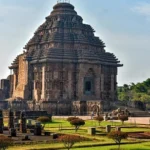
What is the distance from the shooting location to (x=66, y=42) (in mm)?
74188

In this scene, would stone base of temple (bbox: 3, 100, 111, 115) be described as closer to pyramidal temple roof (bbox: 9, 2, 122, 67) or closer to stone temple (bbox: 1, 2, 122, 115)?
stone temple (bbox: 1, 2, 122, 115)

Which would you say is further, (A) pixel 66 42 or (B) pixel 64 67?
(A) pixel 66 42

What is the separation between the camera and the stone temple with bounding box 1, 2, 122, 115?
71812 mm

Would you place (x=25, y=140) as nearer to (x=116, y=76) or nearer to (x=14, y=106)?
(x=14, y=106)

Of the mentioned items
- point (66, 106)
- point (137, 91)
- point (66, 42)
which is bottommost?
point (66, 106)

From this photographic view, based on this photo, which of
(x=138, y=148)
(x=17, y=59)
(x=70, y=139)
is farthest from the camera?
(x=17, y=59)

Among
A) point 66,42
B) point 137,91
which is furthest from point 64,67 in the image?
point 137,91

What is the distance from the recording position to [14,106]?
228 feet

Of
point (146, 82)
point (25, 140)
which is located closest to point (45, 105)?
point (25, 140)

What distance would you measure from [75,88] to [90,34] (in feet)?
42.4

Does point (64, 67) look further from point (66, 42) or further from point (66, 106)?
point (66, 106)

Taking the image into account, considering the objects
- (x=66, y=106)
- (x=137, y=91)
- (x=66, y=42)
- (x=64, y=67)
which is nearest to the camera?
(x=66, y=106)

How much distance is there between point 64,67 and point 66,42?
4840 millimetres

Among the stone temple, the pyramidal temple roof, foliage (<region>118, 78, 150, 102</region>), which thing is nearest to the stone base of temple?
the stone temple
